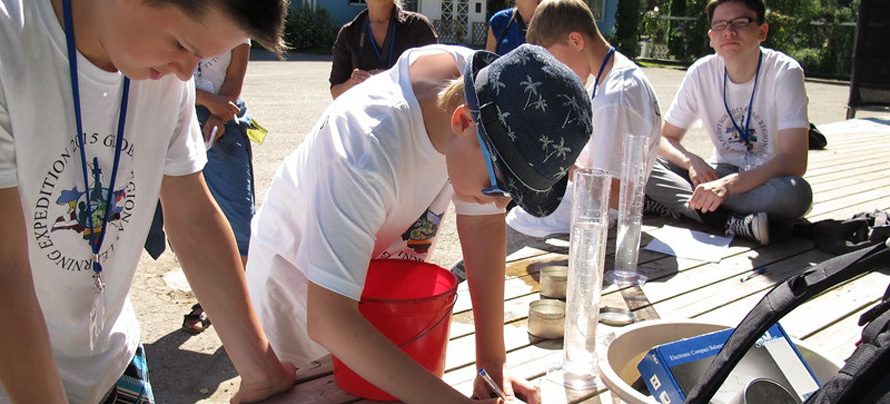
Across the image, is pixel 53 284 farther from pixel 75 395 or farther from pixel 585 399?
pixel 585 399

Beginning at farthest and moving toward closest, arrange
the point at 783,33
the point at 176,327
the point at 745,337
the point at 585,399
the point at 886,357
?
the point at 783,33 < the point at 176,327 < the point at 585,399 < the point at 745,337 < the point at 886,357

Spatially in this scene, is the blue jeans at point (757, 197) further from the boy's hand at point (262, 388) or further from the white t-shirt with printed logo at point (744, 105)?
the boy's hand at point (262, 388)

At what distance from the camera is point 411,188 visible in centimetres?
158

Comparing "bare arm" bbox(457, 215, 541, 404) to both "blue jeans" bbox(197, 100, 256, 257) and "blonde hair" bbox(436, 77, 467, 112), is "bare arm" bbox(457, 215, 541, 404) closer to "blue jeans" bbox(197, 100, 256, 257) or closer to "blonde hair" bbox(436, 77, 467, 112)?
"blonde hair" bbox(436, 77, 467, 112)

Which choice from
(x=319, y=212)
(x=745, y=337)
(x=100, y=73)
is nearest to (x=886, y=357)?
(x=745, y=337)

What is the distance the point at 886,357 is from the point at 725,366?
0.21m

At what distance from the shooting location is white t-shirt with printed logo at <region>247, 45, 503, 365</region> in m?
1.36

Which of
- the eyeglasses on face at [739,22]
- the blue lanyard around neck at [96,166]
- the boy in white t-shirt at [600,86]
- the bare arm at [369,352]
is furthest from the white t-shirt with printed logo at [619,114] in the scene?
the blue lanyard around neck at [96,166]

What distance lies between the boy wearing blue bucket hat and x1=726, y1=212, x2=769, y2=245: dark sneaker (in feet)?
6.03

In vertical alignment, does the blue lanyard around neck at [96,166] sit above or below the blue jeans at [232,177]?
above

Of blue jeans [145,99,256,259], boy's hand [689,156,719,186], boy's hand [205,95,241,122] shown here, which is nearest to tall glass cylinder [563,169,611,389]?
blue jeans [145,99,256,259]

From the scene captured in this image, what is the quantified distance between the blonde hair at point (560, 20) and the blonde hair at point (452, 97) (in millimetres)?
1812

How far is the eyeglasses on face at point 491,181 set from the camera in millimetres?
1316

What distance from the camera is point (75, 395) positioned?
4.75ft
